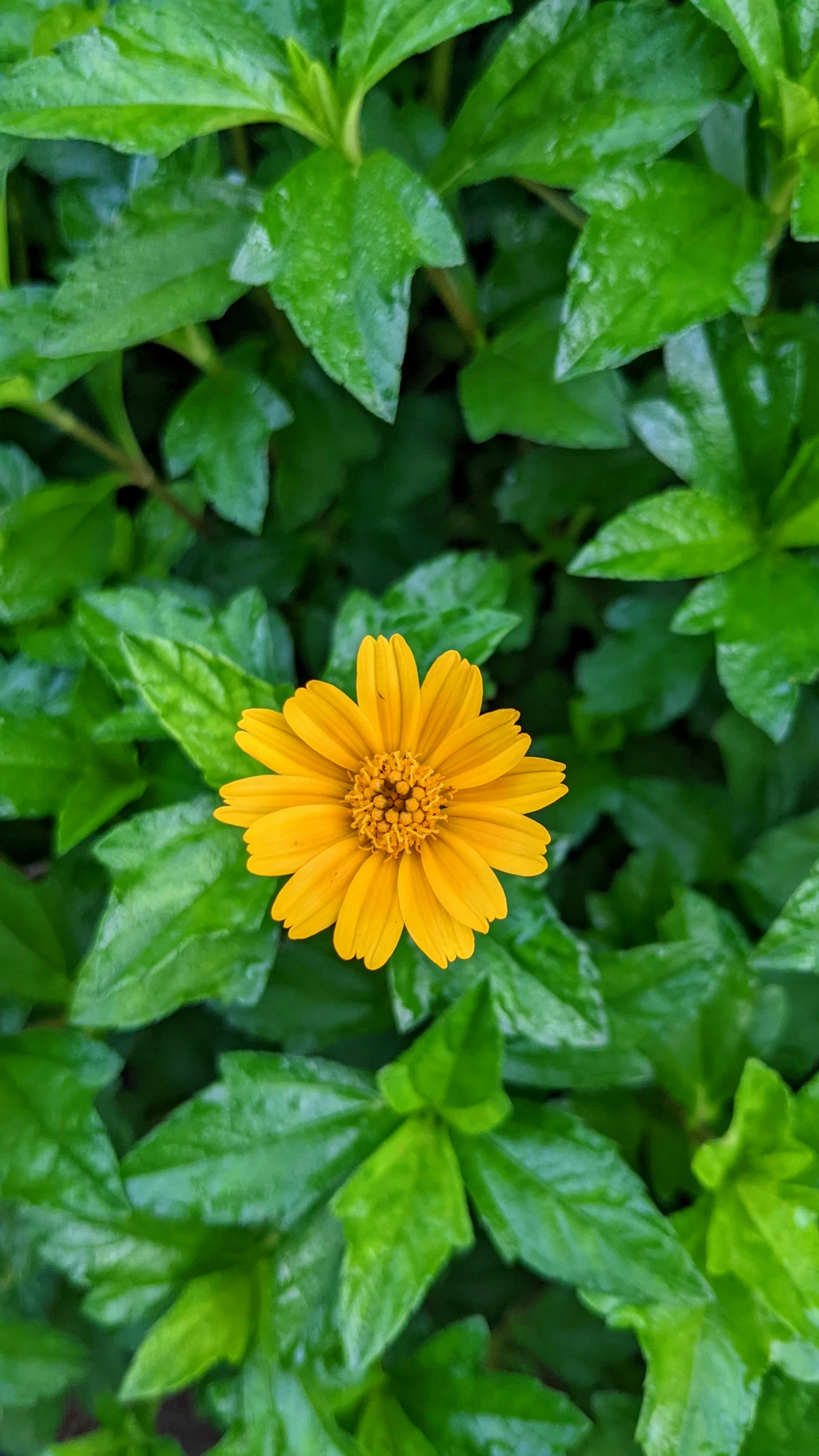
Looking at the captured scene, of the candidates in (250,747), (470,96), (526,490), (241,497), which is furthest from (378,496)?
(250,747)

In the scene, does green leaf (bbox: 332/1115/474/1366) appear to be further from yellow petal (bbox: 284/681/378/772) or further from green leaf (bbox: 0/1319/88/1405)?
green leaf (bbox: 0/1319/88/1405)

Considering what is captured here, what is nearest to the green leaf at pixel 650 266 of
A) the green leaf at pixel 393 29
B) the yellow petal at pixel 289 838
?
the green leaf at pixel 393 29

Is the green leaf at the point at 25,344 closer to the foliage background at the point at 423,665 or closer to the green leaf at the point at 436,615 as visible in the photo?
the foliage background at the point at 423,665

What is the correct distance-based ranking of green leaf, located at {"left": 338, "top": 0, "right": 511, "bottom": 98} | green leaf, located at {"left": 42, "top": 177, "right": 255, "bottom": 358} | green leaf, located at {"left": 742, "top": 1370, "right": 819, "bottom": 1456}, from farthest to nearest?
green leaf, located at {"left": 742, "top": 1370, "right": 819, "bottom": 1456}
green leaf, located at {"left": 42, "top": 177, "right": 255, "bottom": 358}
green leaf, located at {"left": 338, "top": 0, "right": 511, "bottom": 98}

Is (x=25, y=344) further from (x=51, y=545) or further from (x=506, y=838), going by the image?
(x=506, y=838)

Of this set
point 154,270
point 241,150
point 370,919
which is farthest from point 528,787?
point 241,150

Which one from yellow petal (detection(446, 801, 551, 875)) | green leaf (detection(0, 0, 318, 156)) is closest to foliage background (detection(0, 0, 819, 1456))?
green leaf (detection(0, 0, 318, 156))
